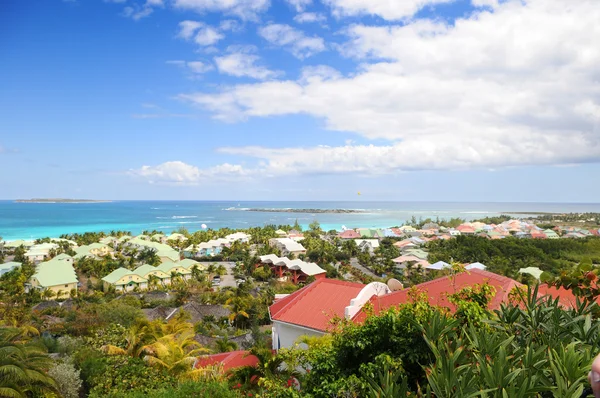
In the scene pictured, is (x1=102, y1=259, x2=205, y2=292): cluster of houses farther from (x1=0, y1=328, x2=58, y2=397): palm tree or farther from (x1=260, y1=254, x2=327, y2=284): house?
(x1=0, y1=328, x2=58, y2=397): palm tree

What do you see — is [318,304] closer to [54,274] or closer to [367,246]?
[54,274]

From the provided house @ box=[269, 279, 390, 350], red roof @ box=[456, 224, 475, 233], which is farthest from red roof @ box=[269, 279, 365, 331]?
red roof @ box=[456, 224, 475, 233]

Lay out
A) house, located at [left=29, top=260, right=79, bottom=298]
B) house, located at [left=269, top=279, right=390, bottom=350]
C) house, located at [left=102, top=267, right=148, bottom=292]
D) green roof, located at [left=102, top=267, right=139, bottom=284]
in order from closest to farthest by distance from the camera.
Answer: house, located at [left=269, top=279, right=390, bottom=350]
house, located at [left=29, top=260, right=79, bottom=298]
house, located at [left=102, top=267, right=148, bottom=292]
green roof, located at [left=102, top=267, right=139, bottom=284]

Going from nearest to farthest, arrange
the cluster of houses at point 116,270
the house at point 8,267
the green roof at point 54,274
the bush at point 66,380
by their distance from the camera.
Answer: the bush at point 66,380, the green roof at point 54,274, the cluster of houses at point 116,270, the house at point 8,267

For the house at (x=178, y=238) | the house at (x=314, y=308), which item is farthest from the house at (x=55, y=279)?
the house at (x=314, y=308)

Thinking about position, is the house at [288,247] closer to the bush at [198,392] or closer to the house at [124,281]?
the house at [124,281]

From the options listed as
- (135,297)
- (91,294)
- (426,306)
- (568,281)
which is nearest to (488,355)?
(568,281)

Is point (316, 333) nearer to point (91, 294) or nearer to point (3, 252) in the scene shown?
point (91, 294)

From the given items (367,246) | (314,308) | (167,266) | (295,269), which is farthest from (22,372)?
(367,246)
